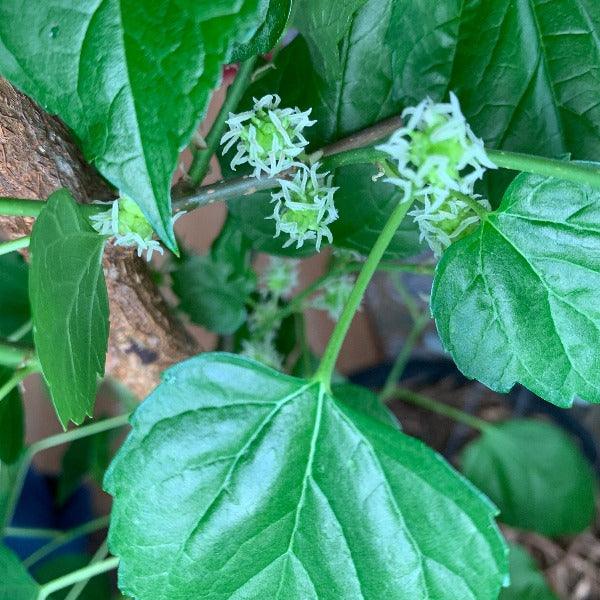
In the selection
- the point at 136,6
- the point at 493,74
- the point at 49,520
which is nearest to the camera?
the point at 136,6

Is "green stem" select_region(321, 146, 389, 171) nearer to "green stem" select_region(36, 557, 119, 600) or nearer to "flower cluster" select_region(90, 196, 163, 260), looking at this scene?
"flower cluster" select_region(90, 196, 163, 260)

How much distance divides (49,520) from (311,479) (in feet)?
2.12

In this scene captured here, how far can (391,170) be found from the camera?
0.28 meters

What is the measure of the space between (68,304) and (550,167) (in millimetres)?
175

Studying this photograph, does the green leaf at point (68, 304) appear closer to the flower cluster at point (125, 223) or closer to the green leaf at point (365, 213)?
the flower cluster at point (125, 223)

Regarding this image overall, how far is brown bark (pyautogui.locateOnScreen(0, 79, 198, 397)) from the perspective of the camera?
29 centimetres

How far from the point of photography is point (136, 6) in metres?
0.22

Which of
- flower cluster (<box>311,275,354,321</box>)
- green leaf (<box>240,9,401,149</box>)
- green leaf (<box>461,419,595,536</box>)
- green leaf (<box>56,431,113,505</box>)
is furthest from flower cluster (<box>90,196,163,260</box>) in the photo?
green leaf (<box>461,419,595,536</box>)

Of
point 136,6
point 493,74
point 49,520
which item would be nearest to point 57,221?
point 136,6

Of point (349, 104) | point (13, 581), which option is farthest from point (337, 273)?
point (13, 581)

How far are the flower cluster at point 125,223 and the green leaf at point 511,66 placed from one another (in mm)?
132

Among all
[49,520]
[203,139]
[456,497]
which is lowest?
[49,520]

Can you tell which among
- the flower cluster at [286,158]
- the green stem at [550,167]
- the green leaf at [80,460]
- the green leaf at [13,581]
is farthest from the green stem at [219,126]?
the green leaf at [80,460]

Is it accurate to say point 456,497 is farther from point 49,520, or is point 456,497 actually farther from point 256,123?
point 49,520
